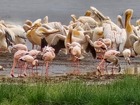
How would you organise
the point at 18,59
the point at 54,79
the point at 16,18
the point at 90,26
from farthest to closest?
the point at 16,18
the point at 90,26
the point at 18,59
the point at 54,79

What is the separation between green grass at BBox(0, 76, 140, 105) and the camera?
970cm

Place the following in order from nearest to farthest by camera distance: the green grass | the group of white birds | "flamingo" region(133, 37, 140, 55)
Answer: the green grass
the group of white birds
"flamingo" region(133, 37, 140, 55)

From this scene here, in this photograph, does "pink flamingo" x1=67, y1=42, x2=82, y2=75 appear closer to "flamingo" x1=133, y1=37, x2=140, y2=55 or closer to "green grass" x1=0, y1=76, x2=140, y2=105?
"flamingo" x1=133, y1=37, x2=140, y2=55

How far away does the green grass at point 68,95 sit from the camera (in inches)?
382

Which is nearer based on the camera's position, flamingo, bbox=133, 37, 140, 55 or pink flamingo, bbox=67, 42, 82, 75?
pink flamingo, bbox=67, 42, 82, 75

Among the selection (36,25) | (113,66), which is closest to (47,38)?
(36,25)

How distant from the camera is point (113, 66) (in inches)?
601

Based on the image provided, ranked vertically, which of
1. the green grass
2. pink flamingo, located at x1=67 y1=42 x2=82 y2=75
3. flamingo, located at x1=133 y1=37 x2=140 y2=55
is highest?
flamingo, located at x1=133 y1=37 x2=140 y2=55

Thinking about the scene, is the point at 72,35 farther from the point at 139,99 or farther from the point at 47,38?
the point at 139,99

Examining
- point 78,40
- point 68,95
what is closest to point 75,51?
point 78,40

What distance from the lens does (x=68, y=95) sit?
9859mm

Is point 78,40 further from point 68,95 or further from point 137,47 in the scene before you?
point 68,95

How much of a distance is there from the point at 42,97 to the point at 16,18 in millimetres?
23804

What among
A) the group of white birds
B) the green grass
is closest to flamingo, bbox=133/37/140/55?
the group of white birds
